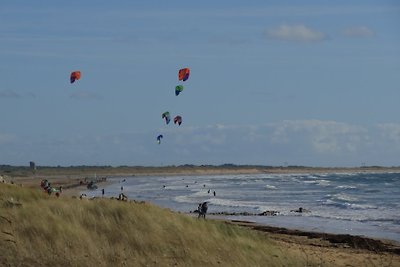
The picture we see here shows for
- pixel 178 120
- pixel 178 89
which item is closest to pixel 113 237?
pixel 178 89

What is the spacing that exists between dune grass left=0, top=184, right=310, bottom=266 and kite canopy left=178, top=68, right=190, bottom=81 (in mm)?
19026

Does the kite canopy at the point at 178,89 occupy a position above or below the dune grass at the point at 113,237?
above

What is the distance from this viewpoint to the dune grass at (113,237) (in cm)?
1049

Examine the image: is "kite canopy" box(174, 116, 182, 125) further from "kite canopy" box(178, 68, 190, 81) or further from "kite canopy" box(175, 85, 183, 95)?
"kite canopy" box(178, 68, 190, 81)

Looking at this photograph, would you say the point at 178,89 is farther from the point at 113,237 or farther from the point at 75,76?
the point at 113,237

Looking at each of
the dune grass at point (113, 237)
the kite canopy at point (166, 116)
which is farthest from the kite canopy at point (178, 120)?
the dune grass at point (113, 237)

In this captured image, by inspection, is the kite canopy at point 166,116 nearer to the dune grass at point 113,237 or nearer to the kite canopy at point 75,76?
the kite canopy at point 75,76

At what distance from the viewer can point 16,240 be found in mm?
10750

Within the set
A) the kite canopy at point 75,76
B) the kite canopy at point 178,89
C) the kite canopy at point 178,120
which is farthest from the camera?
the kite canopy at point 178,120

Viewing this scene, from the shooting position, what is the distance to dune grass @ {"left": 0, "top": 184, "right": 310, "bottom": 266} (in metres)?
10.5

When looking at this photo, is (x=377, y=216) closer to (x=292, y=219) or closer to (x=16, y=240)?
(x=292, y=219)

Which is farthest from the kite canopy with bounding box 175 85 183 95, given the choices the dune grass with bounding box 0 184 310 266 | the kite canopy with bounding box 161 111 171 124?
the dune grass with bounding box 0 184 310 266

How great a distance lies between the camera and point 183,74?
1293 inches

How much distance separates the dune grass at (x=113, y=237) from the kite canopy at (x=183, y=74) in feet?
62.4
